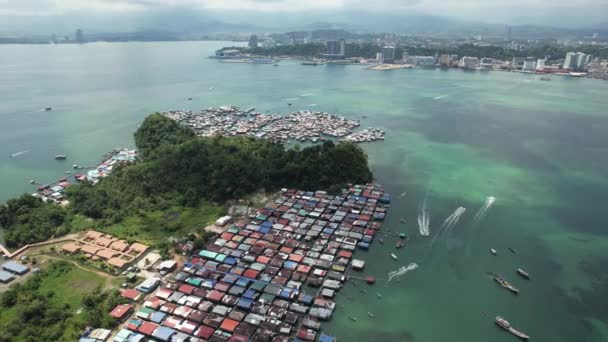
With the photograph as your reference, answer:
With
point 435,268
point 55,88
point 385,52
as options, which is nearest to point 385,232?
point 435,268

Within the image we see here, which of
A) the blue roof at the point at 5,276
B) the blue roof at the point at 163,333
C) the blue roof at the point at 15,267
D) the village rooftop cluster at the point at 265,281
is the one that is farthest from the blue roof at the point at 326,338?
the blue roof at the point at 5,276

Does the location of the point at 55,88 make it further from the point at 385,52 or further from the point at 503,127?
the point at 385,52

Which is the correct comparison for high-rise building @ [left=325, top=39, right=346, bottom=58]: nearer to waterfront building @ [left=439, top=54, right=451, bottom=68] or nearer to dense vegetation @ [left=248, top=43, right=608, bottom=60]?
dense vegetation @ [left=248, top=43, right=608, bottom=60]

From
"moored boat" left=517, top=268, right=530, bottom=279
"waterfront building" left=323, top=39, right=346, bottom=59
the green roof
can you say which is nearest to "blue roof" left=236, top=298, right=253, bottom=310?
the green roof

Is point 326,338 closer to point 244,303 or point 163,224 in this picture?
point 244,303

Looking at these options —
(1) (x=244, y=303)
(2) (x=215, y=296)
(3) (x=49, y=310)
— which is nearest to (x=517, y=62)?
(1) (x=244, y=303)

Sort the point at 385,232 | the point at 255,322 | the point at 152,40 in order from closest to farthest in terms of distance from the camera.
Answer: the point at 255,322 < the point at 385,232 < the point at 152,40
